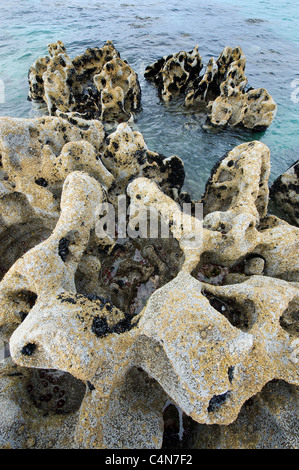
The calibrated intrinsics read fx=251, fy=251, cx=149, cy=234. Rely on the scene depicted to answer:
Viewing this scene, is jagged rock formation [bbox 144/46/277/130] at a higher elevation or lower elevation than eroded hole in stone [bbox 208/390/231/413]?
higher

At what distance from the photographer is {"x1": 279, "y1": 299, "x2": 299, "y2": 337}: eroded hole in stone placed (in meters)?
4.34

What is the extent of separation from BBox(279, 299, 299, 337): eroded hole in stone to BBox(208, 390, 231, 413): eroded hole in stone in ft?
5.97

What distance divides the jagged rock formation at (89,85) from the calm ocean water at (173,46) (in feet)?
3.88

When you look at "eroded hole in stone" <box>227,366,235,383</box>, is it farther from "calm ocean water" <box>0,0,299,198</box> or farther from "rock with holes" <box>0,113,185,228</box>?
"calm ocean water" <box>0,0,299,198</box>

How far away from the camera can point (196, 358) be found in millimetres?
3283

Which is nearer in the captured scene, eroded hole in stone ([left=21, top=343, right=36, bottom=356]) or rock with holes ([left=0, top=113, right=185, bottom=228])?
eroded hole in stone ([left=21, top=343, right=36, bottom=356])

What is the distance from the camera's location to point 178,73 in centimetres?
1512

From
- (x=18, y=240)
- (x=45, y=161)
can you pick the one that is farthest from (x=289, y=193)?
(x=18, y=240)

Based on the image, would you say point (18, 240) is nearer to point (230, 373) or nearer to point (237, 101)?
point (230, 373)

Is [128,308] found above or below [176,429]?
above

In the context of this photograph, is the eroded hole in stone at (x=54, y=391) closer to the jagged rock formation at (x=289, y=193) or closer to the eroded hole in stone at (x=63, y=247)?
the eroded hole in stone at (x=63, y=247)

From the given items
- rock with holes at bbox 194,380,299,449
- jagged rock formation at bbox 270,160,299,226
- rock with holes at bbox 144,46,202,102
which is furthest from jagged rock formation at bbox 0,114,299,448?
rock with holes at bbox 144,46,202,102

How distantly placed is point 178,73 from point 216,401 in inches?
662

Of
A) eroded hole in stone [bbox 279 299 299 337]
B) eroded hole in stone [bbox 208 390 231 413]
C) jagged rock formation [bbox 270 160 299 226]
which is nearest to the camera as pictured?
eroded hole in stone [bbox 208 390 231 413]
